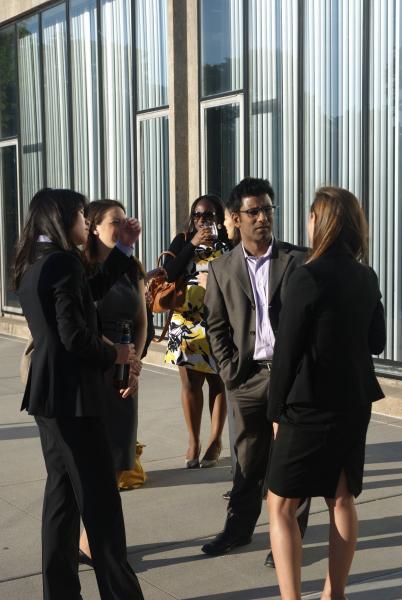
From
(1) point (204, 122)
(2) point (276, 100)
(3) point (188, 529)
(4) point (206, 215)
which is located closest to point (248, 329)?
(3) point (188, 529)

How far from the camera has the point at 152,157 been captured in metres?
12.0

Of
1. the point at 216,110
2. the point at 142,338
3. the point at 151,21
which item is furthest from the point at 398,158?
the point at 151,21

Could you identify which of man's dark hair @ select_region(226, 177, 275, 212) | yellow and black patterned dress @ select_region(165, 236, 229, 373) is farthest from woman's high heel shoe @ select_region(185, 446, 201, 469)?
man's dark hair @ select_region(226, 177, 275, 212)

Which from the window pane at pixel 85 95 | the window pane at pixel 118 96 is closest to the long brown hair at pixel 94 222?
the window pane at pixel 118 96

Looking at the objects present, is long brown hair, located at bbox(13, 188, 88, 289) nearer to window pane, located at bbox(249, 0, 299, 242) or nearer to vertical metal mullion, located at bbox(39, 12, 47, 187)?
window pane, located at bbox(249, 0, 299, 242)

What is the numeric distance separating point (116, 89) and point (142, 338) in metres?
7.69

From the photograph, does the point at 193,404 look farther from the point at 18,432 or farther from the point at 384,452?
the point at 18,432

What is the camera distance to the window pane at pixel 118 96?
488 inches

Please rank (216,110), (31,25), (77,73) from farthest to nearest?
(31,25), (77,73), (216,110)

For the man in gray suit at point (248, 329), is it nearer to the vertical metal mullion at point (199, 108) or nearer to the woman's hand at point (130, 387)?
the woman's hand at point (130, 387)

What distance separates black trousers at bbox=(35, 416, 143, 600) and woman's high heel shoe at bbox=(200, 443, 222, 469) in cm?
266

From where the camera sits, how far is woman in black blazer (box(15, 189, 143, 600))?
12.5 ft

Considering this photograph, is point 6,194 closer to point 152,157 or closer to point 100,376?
point 152,157

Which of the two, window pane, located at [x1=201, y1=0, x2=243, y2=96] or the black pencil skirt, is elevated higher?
window pane, located at [x1=201, y1=0, x2=243, y2=96]
